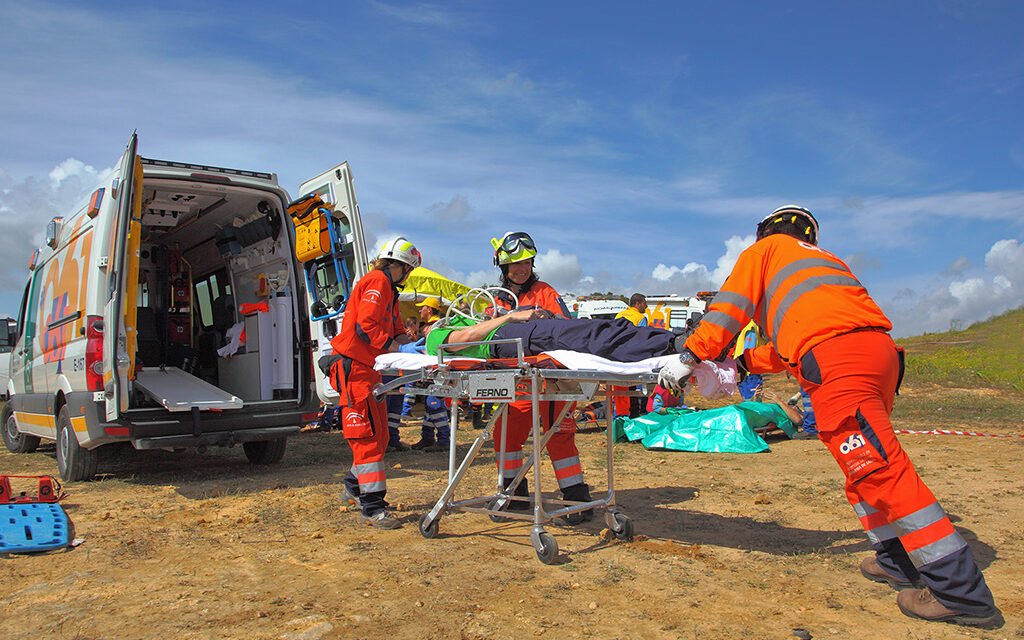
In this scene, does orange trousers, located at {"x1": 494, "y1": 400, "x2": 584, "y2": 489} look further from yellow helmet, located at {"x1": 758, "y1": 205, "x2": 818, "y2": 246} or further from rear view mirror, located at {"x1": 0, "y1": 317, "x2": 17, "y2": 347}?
rear view mirror, located at {"x1": 0, "y1": 317, "x2": 17, "y2": 347}

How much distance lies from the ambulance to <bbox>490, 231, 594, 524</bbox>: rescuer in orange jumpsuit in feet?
8.01

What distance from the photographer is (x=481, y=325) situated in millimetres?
4375

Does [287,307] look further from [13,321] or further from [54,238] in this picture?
[13,321]

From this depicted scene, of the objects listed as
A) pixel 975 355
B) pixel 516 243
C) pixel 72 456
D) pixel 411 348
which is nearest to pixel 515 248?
pixel 516 243

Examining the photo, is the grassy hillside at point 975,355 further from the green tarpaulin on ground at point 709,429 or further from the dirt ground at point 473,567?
the dirt ground at point 473,567

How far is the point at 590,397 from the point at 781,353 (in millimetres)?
1020

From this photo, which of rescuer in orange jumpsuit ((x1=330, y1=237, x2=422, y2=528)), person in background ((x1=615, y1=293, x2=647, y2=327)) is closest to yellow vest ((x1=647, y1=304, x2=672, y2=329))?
person in background ((x1=615, y1=293, x2=647, y2=327))

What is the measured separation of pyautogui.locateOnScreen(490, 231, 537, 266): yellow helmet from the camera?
506 centimetres

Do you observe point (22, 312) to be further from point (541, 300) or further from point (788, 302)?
point (788, 302)

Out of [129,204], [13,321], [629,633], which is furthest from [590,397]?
[13,321]

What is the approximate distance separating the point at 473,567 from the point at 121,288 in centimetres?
362

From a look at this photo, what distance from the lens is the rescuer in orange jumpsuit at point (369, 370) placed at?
16.2 feet

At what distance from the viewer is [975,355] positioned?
20.1 meters

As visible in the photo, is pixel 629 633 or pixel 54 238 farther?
pixel 54 238
